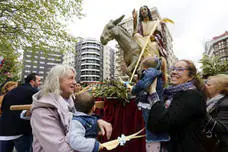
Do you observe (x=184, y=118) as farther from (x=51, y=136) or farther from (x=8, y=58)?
(x=8, y=58)

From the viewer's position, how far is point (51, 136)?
1.31 metres

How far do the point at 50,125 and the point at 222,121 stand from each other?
6.78 ft

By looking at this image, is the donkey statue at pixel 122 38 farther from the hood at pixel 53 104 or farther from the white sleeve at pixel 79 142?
the white sleeve at pixel 79 142

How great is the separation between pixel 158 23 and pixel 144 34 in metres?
0.58

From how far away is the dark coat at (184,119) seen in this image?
1242 mm

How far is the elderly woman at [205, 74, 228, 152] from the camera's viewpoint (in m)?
1.49

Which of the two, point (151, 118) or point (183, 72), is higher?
point (183, 72)

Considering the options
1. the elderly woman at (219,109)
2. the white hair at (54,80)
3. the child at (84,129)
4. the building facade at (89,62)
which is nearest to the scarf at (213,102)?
the elderly woman at (219,109)

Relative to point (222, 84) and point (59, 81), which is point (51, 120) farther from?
point (222, 84)

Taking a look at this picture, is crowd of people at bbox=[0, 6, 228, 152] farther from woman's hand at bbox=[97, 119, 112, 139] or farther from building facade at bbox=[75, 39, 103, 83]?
building facade at bbox=[75, 39, 103, 83]

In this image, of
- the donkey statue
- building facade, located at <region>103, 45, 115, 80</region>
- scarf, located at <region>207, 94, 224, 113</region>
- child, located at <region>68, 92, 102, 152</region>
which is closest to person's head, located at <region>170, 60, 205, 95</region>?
scarf, located at <region>207, 94, 224, 113</region>

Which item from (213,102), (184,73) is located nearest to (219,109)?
(213,102)

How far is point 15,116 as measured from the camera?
2762mm

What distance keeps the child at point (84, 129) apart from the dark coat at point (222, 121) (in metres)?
1.24
